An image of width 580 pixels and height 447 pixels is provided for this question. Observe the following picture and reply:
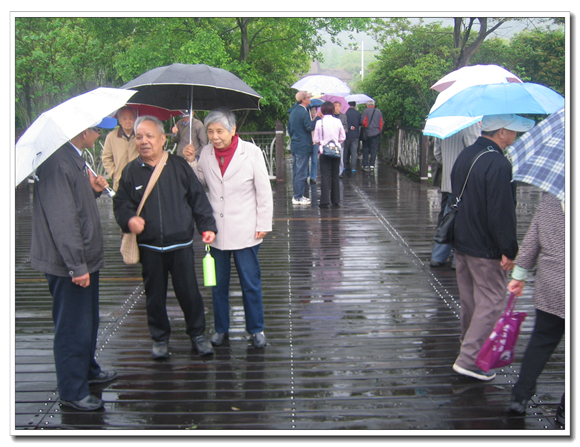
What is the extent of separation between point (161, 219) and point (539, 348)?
246cm

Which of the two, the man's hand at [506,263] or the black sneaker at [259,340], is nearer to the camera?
the man's hand at [506,263]

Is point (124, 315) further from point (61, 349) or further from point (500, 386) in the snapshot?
point (500, 386)

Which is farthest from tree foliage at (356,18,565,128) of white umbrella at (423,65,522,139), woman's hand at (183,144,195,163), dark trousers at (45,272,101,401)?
Result: dark trousers at (45,272,101,401)

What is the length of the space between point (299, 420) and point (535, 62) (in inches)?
567

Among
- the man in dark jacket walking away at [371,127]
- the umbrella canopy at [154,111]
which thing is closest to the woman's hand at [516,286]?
the umbrella canopy at [154,111]

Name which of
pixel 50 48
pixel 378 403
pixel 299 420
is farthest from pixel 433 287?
pixel 50 48

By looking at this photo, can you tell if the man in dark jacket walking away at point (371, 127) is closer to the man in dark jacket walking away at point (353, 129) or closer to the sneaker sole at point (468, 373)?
the man in dark jacket walking away at point (353, 129)

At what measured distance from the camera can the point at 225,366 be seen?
12.9ft

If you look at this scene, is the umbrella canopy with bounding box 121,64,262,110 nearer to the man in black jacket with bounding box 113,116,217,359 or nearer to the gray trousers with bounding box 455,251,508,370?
the man in black jacket with bounding box 113,116,217,359

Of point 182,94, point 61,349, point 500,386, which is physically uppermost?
point 182,94

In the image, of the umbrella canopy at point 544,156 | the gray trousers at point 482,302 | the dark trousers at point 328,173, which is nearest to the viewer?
the umbrella canopy at point 544,156

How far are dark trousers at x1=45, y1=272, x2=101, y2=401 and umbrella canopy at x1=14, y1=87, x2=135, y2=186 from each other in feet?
2.37

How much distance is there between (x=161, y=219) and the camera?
151 inches

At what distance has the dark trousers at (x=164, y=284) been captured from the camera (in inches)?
155
